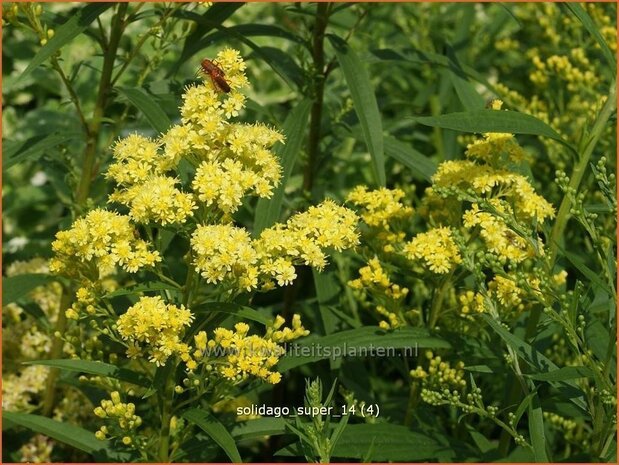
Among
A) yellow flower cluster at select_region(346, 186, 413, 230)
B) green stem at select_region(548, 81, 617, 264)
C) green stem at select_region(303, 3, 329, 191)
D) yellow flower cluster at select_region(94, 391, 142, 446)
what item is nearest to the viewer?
yellow flower cluster at select_region(94, 391, 142, 446)

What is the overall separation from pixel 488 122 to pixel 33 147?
5.34 feet

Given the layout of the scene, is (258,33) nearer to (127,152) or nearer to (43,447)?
(127,152)

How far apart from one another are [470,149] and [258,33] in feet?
3.28

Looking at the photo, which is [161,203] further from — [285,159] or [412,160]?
[412,160]

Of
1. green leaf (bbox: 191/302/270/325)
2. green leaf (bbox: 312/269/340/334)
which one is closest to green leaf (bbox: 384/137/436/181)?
green leaf (bbox: 312/269/340/334)

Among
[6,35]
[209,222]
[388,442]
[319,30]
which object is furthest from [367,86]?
[6,35]

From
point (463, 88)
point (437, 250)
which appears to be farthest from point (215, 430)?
point (463, 88)

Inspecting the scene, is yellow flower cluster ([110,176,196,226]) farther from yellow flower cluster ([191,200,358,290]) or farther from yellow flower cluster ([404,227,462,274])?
yellow flower cluster ([404,227,462,274])

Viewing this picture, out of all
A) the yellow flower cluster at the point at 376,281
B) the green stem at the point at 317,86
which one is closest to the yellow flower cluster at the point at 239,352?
the yellow flower cluster at the point at 376,281

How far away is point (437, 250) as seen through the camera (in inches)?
114

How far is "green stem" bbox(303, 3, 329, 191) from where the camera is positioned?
136 inches

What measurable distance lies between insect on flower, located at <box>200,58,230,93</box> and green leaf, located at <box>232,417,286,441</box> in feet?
3.37

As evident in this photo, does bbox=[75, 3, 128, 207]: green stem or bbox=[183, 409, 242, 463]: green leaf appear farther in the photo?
bbox=[75, 3, 128, 207]: green stem

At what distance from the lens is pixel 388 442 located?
291cm
